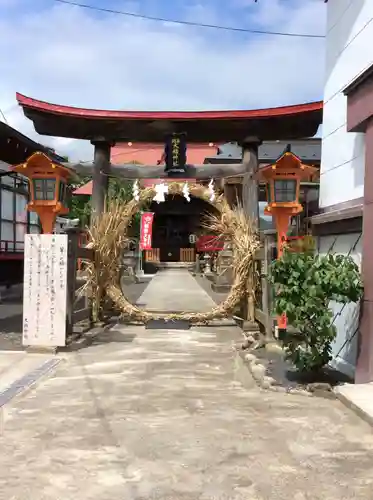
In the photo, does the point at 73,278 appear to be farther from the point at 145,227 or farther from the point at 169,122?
the point at 145,227

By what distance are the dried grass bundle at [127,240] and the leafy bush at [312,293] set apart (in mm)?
4591

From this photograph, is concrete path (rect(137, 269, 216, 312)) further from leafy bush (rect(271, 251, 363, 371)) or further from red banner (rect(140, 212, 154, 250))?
leafy bush (rect(271, 251, 363, 371))

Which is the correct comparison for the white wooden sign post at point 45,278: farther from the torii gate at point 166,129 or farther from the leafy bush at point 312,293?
the leafy bush at point 312,293

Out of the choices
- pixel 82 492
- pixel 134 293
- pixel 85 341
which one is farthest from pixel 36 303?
pixel 134 293

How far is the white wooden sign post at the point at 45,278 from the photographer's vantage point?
921 centimetres

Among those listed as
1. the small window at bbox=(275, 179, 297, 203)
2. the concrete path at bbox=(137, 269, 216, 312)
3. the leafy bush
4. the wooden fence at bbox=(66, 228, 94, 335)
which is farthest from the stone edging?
the concrete path at bbox=(137, 269, 216, 312)

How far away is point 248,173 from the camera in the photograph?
1309 cm

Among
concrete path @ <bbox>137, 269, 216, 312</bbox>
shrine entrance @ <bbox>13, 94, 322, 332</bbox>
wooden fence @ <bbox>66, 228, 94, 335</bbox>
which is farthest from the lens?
concrete path @ <bbox>137, 269, 216, 312</bbox>

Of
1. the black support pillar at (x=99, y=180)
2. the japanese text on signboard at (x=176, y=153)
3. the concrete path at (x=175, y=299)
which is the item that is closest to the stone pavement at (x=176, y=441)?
the black support pillar at (x=99, y=180)

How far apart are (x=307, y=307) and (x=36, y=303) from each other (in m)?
4.67

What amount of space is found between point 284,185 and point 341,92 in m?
2.71

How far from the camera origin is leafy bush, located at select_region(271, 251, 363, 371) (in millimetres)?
6379

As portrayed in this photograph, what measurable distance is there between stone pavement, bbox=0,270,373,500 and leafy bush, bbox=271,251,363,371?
2.33 feet

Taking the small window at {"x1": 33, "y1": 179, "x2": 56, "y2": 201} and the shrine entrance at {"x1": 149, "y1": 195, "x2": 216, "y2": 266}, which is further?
the shrine entrance at {"x1": 149, "y1": 195, "x2": 216, "y2": 266}
